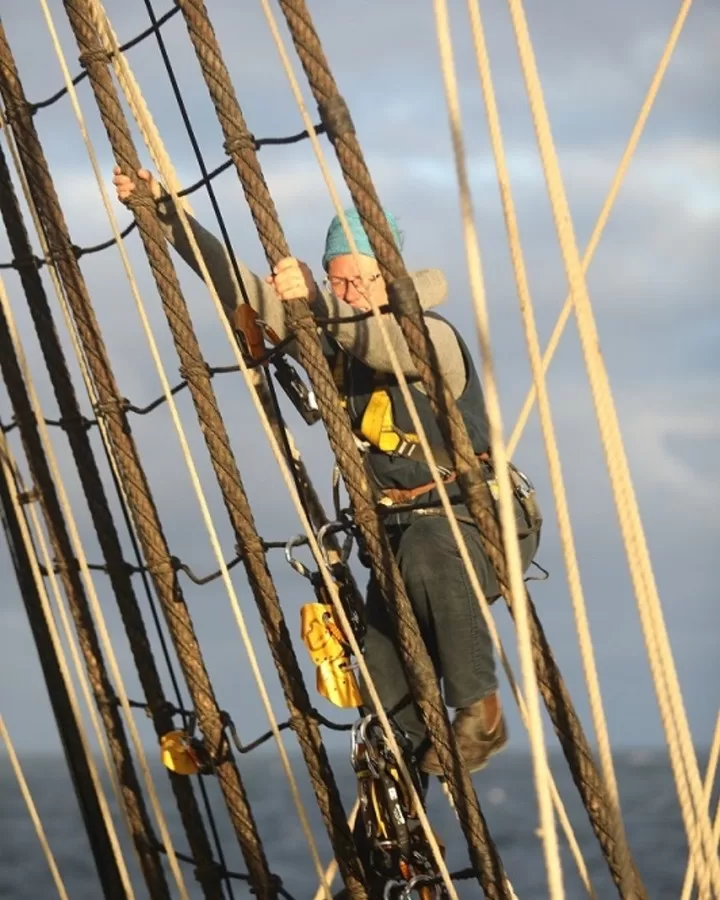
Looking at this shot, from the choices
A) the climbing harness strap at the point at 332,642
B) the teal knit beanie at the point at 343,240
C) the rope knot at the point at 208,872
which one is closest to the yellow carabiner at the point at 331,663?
the climbing harness strap at the point at 332,642

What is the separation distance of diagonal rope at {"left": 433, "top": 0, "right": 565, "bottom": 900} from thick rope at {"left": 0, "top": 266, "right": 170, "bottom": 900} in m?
2.11

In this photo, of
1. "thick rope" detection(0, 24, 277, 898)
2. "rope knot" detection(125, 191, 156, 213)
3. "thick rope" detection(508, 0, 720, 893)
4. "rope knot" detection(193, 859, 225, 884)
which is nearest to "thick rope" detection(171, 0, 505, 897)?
"rope knot" detection(125, 191, 156, 213)

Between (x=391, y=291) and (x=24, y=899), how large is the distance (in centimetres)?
1613

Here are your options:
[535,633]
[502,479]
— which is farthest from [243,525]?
[502,479]

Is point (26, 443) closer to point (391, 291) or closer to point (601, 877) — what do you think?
point (391, 291)

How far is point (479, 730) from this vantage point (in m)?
3.63

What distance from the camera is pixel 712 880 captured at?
295cm

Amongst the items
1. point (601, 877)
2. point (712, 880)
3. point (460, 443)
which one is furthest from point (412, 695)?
point (601, 877)

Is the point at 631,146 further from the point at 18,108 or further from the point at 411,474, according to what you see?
the point at 18,108

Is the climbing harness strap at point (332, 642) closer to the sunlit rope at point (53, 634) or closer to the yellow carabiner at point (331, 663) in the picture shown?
the yellow carabiner at point (331, 663)

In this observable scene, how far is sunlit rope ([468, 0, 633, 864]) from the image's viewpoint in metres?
2.85

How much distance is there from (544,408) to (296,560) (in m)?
0.99

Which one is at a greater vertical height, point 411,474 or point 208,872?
point 411,474

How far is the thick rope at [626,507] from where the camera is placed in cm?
288
